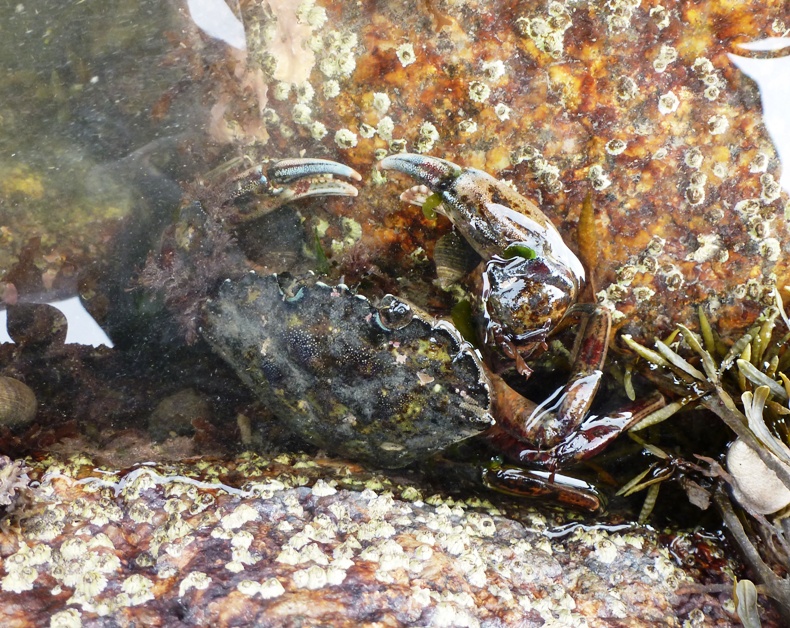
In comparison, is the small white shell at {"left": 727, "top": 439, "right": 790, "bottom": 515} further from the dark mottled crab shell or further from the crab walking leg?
the dark mottled crab shell

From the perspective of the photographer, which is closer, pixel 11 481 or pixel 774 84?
pixel 11 481

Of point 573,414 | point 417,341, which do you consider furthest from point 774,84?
point 417,341

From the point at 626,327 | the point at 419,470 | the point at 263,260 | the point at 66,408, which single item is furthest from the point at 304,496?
the point at 626,327

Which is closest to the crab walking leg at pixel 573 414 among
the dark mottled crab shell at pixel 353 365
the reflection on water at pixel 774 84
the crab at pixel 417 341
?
the crab at pixel 417 341

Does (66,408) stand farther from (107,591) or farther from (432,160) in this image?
(432,160)

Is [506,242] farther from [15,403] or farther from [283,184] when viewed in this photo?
[15,403]

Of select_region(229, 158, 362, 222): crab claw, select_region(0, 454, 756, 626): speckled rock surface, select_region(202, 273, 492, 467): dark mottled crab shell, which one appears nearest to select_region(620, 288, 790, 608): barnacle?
select_region(0, 454, 756, 626): speckled rock surface

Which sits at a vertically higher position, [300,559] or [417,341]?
[417,341]
